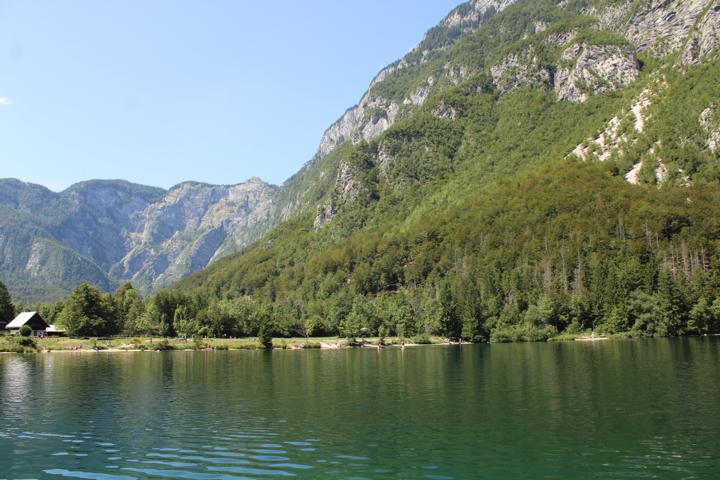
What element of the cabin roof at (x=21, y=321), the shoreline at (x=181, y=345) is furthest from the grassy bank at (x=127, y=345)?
the cabin roof at (x=21, y=321)

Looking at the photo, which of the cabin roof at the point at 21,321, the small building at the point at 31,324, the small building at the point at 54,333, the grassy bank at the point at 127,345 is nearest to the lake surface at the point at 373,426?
the grassy bank at the point at 127,345

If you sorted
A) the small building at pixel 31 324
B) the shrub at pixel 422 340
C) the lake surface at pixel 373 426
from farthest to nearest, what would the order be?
the small building at pixel 31 324 → the shrub at pixel 422 340 → the lake surface at pixel 373 426

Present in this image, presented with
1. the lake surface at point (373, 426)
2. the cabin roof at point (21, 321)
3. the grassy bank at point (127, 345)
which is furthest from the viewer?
the cabin roof at point (21, 321)

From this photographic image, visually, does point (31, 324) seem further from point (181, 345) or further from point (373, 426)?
point (373, 426)

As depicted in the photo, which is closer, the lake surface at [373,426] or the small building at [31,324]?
the lake surface at [373,426]

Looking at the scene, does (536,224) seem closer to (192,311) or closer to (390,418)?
(192,311)

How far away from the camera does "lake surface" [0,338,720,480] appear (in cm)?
2420

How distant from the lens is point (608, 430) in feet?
100

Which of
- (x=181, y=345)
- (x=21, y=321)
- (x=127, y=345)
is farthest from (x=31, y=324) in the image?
(x=181, y=345)

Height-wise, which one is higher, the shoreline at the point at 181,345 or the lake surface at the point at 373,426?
the lake surface at the point at 373,426

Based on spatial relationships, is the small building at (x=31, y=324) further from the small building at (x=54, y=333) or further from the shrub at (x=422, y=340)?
the shrub at (x=422, y=340)

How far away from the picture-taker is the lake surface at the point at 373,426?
2420cm

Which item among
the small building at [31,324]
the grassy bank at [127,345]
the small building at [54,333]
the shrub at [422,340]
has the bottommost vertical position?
the shrub at [422,340]

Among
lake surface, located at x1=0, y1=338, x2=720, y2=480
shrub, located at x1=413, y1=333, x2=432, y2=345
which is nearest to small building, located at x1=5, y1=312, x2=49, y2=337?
shrub, located at x1=413, y1=333, x2=432, y2=345
